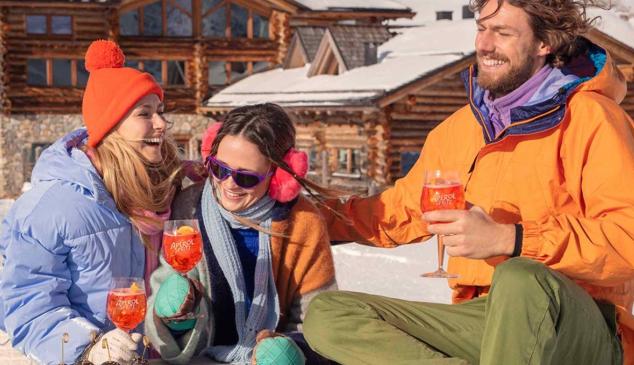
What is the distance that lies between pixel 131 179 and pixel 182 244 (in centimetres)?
54

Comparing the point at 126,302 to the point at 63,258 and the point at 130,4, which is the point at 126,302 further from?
the point at 130,4

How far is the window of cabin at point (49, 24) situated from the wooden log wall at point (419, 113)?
393 inches

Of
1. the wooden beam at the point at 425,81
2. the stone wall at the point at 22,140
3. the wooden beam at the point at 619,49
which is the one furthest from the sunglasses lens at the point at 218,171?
the stone wall at the point at 22,140

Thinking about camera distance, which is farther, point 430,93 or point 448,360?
point 430,93

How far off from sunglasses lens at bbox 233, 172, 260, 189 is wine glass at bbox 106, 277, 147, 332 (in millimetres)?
622

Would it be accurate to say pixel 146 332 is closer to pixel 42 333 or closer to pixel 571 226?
pixel 42 333

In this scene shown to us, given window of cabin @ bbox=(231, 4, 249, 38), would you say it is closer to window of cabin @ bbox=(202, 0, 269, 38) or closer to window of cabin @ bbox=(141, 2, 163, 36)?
window of cabin @ bbox=(202, 0, 269, 38)

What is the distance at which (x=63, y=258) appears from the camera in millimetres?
4254

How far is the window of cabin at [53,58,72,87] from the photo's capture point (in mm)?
27984

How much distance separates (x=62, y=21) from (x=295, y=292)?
24742 mm

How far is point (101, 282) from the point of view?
4359 mm

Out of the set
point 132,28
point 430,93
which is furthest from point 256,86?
point 430,93

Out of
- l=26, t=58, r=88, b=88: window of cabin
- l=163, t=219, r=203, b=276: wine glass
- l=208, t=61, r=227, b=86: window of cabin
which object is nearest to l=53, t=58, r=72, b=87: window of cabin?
l=26, t=58, r=88, b=88: window of cabin

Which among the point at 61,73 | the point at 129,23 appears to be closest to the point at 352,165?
the point at 129,23
